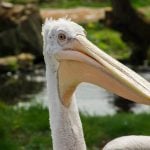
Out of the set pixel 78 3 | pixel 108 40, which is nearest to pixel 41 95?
pixel 108 40

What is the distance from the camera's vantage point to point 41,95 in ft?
44.5

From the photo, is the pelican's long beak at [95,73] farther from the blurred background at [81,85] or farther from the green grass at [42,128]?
the green grass at [42,128]

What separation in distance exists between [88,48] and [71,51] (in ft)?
0.37

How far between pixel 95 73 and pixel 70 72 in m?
0.20

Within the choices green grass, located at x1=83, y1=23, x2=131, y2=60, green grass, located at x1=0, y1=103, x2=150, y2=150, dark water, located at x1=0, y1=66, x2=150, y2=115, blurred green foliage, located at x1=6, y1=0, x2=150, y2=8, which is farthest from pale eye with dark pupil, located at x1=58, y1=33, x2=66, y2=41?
blurred green foliage, located at x1=6, y1=0, x2=150, y2=8

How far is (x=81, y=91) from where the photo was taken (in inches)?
546

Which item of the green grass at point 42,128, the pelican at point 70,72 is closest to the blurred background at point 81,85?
the green grass at point 42,128

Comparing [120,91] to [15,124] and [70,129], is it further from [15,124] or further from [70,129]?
[15,124]

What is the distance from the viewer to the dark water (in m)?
12.1

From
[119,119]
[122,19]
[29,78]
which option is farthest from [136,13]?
[119,119]

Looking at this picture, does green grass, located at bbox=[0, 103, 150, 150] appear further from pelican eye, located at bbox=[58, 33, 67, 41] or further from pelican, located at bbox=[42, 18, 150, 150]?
pelican eye, located at bbox=[58, 33, 67, 41]

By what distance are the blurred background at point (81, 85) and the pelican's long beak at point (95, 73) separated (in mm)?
3330

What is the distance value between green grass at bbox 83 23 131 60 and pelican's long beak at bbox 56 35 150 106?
565 inches

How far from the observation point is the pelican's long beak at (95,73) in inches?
140
